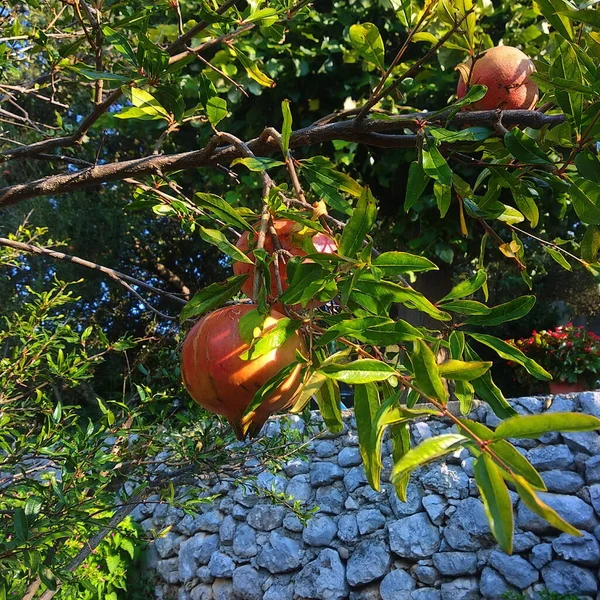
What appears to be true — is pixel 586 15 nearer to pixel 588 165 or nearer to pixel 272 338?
pixel 588 165

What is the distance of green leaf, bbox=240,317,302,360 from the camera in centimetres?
49

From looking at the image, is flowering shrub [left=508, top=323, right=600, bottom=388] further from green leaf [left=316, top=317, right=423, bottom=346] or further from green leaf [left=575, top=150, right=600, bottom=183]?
green leaf [left=316, top=317, right=423, bottom=346]

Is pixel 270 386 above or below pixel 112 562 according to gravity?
above

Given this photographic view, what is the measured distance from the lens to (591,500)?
9.88ft

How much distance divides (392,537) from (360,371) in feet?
10.0

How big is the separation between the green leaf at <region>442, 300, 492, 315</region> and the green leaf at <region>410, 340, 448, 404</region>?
173mm

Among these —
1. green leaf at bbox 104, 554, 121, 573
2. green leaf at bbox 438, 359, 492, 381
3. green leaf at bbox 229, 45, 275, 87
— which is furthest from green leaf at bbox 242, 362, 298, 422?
green leaf at bbox 104, 554, 121, 573

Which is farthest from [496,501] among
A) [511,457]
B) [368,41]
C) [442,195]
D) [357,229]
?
[368,41]

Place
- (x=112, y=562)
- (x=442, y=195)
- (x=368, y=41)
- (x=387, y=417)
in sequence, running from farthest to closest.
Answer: (x=112, y=562) → (x=368, y=41) → (x=442, y=195) → (x=387, y=417)

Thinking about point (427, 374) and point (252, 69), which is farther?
point (252, 69)

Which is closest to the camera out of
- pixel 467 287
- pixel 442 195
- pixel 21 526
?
pixel 467 287

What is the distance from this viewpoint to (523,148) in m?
0.66

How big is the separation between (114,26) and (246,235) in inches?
22.2

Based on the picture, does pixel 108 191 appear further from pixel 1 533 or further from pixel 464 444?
pixel 464 444
